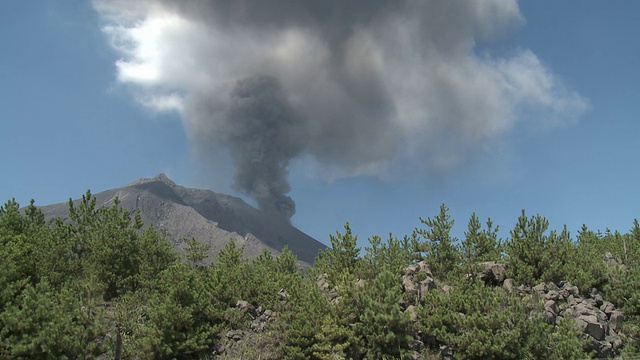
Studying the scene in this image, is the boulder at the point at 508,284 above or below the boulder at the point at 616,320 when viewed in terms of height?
above

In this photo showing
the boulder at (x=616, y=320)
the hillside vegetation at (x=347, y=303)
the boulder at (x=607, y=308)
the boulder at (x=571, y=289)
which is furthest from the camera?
the boulder at (x=571, y=289)

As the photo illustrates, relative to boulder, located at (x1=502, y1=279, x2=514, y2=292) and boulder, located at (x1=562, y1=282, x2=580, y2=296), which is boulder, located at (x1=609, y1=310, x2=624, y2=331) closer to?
boulder, located at (x1=562, y1=282, x2=580, y2=296)

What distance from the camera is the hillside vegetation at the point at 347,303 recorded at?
23109 mm

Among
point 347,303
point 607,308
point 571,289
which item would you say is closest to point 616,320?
point 607,308

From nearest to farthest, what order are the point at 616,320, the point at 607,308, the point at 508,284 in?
the point at 616,320
the point at 607,308
the point at 508,284

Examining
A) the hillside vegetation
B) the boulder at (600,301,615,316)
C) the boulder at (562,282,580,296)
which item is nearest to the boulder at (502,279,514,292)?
the hillside vegetation

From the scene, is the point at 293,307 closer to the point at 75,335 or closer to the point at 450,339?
the point at 450,339

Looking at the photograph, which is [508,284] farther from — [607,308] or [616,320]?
[616,320]

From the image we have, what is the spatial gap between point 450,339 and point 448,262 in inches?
447

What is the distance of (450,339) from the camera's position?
24938 millimetres

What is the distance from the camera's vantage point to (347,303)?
91.1ft

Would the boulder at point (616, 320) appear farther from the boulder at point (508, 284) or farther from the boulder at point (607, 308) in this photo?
the boulder at point (508, 284)

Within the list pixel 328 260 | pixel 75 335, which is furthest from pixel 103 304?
pixel 328 260

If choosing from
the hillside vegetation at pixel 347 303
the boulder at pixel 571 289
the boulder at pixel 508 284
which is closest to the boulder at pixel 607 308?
the hillside vegetation at pixel 347 303
